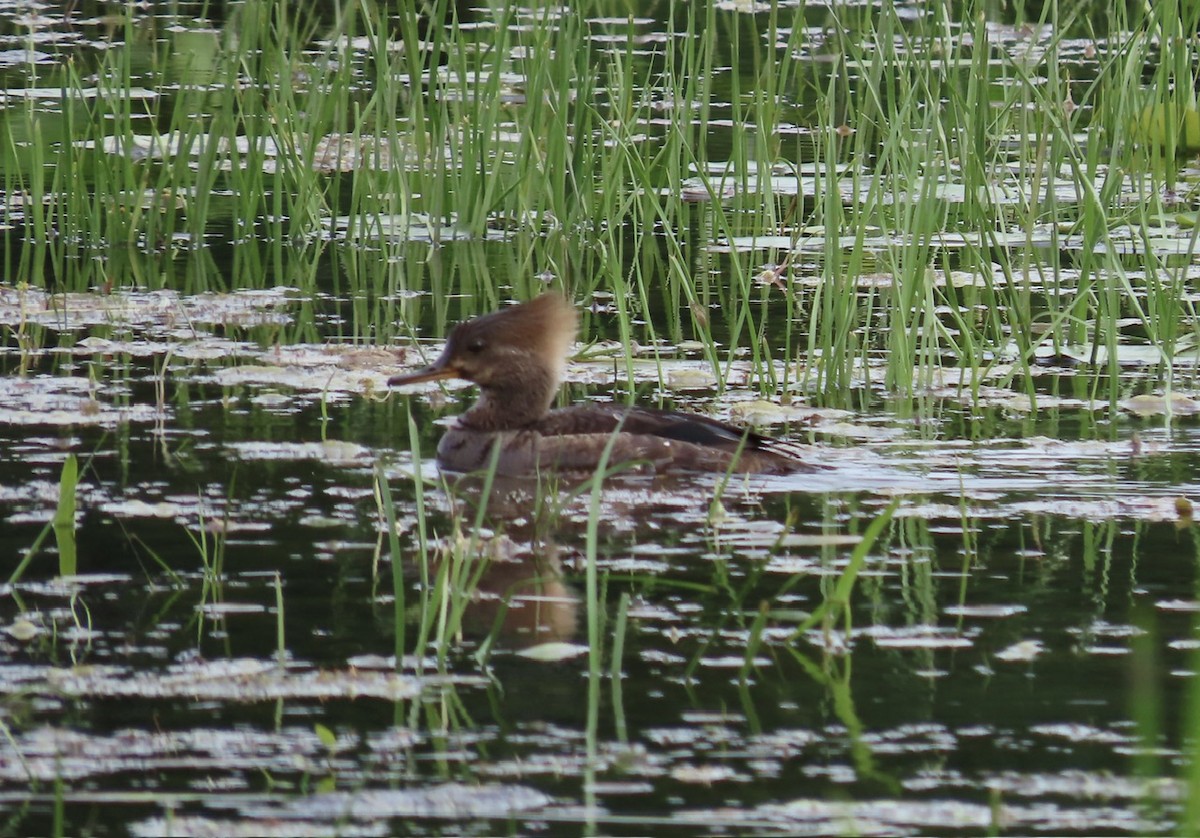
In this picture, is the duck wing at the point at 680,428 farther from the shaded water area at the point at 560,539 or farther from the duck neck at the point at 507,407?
the duck neck at the point at 507,407

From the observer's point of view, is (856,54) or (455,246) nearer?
(856,54)

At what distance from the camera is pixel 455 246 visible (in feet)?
34.3

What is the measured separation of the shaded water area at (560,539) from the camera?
4.05 metres

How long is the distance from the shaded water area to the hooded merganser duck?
17 cm

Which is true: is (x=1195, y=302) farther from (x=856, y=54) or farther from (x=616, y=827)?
(x=616, y=827)

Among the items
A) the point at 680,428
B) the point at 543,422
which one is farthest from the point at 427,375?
the point at 680,428

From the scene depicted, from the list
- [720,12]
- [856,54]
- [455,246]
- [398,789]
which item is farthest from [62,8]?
[398,789]

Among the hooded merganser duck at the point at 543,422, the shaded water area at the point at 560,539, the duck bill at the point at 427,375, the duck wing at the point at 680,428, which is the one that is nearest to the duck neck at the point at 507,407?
the hooded merganser duck at the point at 543,422

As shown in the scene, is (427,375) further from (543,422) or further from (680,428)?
(680,428)

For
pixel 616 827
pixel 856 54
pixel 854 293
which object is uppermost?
pixel 856 54

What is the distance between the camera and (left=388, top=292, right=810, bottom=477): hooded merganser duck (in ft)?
22.4

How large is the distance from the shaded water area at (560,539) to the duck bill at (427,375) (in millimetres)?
190

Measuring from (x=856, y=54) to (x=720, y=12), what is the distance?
942 cm

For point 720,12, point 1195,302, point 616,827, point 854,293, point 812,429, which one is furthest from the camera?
point 720,12
